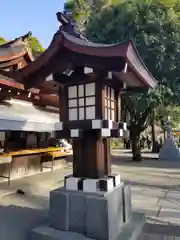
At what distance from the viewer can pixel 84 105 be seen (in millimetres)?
4715

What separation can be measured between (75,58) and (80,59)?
95 millimetres

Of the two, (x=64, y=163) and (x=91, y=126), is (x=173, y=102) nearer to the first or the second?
(x=64, y=163)

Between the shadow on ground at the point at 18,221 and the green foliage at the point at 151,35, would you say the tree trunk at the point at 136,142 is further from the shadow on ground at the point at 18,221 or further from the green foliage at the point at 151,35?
the shadow on ground at the point at 18,221

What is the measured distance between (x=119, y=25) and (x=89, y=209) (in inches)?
424

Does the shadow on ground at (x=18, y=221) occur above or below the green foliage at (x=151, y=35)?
below

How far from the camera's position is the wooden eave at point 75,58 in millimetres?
4028

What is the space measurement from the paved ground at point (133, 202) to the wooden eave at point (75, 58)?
252cm

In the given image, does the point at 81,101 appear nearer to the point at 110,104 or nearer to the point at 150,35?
the point at 110,104

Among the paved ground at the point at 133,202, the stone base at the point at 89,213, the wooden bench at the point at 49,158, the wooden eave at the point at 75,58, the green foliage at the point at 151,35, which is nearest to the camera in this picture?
the wooden eave at the point at 75,58

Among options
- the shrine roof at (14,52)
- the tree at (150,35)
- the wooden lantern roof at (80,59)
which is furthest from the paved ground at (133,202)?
the tree at (150,35)

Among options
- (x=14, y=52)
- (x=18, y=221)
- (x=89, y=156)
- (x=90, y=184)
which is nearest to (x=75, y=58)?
(x=89, y=156)

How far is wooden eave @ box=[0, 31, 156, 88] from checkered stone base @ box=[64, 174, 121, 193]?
1701mm

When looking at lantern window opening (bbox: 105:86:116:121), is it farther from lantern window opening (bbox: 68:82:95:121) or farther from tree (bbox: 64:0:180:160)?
tree (bbox: 64:0:180:160)

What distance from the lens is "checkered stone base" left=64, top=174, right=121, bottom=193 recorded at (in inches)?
178
